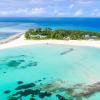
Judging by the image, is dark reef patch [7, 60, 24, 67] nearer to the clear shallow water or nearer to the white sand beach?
the clear shallow water

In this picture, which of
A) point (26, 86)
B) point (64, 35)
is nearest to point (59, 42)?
point (64, 35)

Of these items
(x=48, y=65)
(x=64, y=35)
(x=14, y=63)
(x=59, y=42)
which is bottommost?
(x=14, y=63)

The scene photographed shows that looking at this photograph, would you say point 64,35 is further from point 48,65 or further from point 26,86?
point 26,86

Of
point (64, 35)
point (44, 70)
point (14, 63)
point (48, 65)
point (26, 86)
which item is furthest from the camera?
point (64, 35)

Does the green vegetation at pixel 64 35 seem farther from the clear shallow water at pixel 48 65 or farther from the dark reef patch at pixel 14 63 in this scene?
the dark reef patch at pixel 14 63

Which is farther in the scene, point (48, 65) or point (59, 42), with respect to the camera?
point (59, 42)

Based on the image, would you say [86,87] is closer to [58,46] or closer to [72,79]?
[72,79]

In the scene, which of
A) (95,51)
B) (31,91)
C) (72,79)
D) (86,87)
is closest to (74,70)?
(72,79)

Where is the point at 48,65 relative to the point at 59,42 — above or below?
below
